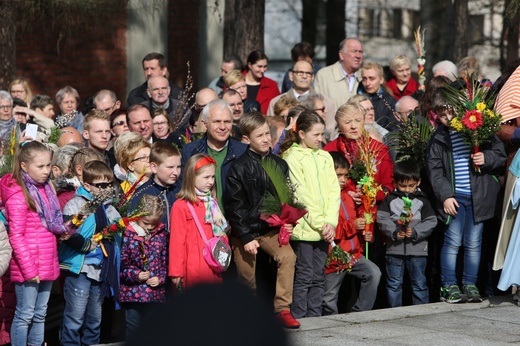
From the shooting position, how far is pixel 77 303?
23.8 feet

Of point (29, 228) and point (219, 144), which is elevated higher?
point (219, 144)

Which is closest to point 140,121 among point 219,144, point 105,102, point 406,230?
point 219,144

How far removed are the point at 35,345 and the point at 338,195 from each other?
2741mm

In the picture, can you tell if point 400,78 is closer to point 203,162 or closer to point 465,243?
point 465,243

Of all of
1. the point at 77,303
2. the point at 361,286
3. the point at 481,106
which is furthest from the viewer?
the point at 361,286

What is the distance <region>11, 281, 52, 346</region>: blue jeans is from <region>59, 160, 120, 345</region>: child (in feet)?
0.80

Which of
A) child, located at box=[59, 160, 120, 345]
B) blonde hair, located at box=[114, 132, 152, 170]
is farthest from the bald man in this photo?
child, located at box=[59, 160, 120, 345]

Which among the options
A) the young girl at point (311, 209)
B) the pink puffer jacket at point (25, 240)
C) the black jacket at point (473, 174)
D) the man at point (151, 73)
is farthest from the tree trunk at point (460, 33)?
the pink puffer jacket at point (25, 240)

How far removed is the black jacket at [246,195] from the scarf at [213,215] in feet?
0.61

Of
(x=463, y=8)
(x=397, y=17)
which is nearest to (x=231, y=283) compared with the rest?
(x=463, y=8)

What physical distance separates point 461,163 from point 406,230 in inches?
30.5

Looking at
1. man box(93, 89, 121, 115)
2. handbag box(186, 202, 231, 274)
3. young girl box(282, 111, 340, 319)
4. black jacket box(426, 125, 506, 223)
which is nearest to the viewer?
handbag box(186, 202, 231, 274)

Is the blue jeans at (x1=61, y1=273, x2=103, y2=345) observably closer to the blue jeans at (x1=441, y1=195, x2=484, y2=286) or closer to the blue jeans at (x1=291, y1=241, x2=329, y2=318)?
the blue jeans at (x1=291, y1=241, x2=329, y2=318)

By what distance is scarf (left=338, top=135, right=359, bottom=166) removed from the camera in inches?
352
